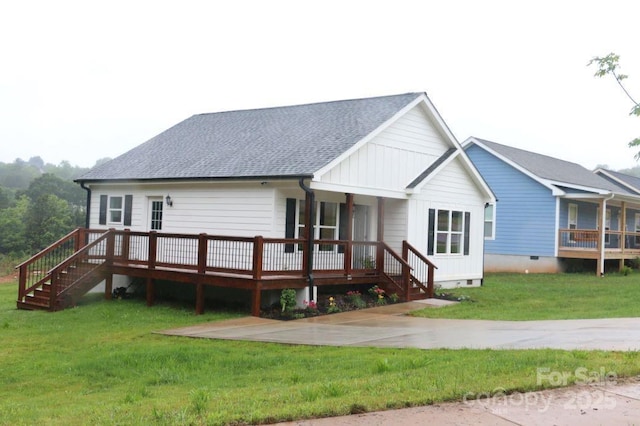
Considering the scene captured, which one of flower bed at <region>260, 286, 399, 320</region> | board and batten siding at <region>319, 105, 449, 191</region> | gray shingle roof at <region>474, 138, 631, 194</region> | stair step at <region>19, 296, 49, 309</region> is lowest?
stair step at <region>19, 296, 49, 309</region>

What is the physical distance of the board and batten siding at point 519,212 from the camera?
28261mm

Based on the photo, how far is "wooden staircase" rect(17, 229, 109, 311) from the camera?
1634 cm

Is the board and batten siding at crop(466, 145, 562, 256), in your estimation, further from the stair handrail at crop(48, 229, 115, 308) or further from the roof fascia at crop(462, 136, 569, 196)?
the stair handrail at crop(48, 229, 115, 308)

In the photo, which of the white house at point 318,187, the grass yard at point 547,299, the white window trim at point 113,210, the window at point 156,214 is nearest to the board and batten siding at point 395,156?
the white house at point 318,187

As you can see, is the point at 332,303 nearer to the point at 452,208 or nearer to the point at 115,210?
the point at 452,208

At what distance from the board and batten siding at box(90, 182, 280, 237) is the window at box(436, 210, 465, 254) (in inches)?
262

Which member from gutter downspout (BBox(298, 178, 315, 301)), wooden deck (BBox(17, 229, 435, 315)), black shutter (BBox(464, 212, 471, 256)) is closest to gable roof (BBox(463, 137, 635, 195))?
black shutter (BBox(464, 212, 471, 256))

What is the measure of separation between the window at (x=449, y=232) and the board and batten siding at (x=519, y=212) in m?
8.21

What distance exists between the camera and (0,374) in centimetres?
960

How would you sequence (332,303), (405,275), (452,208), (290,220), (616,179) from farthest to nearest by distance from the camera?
(616,179) < (452,208) < (405,275) < (290,220) < (332,303)

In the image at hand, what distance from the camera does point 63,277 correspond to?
16.8m

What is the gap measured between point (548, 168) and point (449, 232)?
41.3 feet

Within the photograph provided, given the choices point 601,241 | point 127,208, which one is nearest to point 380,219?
point 127,208

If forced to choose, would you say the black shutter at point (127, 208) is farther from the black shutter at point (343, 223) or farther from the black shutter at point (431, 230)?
the black shutter at point (431, 230)
